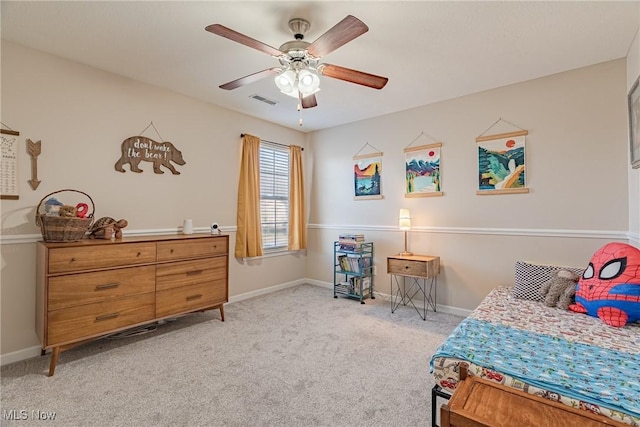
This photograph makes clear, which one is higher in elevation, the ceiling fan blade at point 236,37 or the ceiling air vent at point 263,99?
the ceiling air vent at point 263,99

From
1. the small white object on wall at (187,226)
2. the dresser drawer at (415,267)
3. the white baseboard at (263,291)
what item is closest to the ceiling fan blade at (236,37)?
the small white object on wall at (187,226)

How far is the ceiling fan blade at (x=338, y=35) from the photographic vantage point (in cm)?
157

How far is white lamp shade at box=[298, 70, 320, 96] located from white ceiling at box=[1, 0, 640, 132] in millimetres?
375

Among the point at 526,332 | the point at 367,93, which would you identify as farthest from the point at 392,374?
the point at 367,93

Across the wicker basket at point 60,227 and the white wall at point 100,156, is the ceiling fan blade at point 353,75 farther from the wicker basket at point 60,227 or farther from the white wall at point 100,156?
the wicker basket at point 60,227

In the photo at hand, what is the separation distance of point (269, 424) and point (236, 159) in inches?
123

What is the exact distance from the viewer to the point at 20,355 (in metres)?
2.39

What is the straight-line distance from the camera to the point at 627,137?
257 centimetres

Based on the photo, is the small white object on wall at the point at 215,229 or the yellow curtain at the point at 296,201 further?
the yellow curtain at the point at 296,201

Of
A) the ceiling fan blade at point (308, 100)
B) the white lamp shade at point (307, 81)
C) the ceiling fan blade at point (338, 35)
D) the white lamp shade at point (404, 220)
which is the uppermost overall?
the ceiling fan blade at point (338, 35)

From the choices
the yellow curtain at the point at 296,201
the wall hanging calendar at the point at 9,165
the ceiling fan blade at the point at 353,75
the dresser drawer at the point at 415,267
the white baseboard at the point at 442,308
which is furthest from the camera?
the yellow curtain at the point at 296,201

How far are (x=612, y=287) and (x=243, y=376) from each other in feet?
8.84

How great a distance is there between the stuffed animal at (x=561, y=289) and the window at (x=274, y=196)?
330 centimetres

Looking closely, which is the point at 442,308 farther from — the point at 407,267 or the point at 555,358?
the point at 555,358
